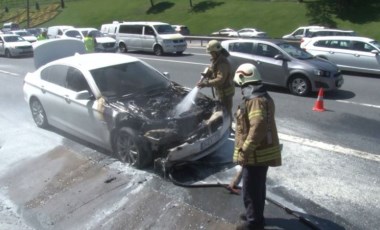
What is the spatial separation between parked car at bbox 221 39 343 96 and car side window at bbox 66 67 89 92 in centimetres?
686

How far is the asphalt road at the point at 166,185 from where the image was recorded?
5.51m

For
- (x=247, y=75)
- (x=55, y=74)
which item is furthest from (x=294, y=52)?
(x=247, y=75)

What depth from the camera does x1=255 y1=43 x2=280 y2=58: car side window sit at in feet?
44.2

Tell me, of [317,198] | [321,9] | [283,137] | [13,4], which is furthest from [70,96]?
[13,4]

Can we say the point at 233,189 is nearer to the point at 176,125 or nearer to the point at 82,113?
the point at 176,125

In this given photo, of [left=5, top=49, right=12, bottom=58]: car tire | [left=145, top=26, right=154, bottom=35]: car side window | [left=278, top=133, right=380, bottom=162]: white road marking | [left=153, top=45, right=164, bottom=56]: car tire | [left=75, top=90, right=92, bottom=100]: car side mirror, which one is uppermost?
[left=75, top=90, right=92, bottom=100]: car side mirror

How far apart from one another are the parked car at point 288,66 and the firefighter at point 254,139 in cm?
853

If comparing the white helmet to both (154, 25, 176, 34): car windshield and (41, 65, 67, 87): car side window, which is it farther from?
(154, 25, 176, 34): car windshield

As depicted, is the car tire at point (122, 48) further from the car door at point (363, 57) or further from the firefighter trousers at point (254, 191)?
the firefighter trousers at point (254, 191)

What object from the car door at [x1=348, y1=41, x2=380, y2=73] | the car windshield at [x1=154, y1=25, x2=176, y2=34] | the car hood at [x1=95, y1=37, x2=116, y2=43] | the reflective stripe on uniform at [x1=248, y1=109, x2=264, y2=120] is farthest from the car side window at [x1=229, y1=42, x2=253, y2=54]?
the car hood at [x1=95, y1=37, x2=116, y2=43]

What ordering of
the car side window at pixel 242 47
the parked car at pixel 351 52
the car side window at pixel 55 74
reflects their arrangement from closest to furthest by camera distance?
the car side window at pixel 55 74, the car side window at pixel 242 47, the parked car at pixel 351 52

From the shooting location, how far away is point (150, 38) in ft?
84.6

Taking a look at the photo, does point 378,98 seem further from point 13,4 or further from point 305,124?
point 13,4

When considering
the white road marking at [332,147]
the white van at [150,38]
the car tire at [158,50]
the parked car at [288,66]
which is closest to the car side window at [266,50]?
the parked car at [288,66]
